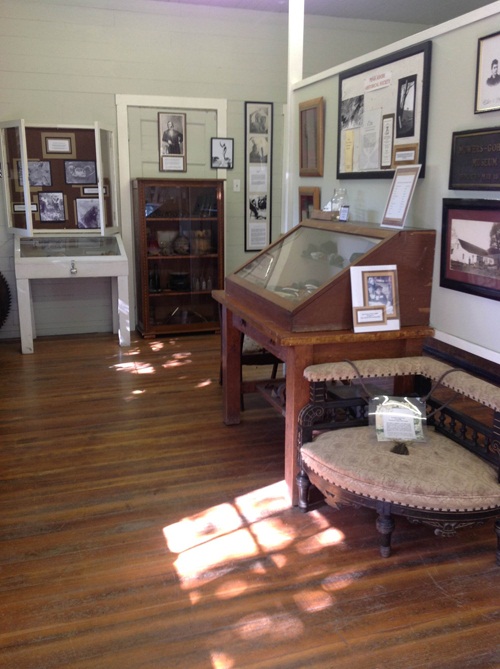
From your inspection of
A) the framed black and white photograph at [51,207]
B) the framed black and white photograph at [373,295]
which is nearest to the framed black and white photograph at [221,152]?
the framed black and white photograph at [51,207]

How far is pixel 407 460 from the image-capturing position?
238 cm

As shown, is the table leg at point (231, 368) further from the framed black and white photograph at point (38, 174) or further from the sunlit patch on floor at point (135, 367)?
the framed black and white photograph at point (38, 174)

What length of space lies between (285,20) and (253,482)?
16.5 ft

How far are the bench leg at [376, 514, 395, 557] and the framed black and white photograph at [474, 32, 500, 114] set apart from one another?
1.66m

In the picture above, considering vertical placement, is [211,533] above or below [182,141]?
below

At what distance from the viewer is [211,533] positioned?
105 inches

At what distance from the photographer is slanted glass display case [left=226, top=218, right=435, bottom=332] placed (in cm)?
276

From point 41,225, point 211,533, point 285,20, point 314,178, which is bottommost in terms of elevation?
point 211,533

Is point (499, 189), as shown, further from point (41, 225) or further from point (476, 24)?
point (41, 225)

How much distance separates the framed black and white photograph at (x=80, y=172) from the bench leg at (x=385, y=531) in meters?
4.42

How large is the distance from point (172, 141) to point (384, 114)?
3.44 m

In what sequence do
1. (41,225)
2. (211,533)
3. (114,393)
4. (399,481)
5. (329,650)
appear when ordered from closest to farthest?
(329,650) < (399,481) < (211,533) < (114,393) < (41,225)

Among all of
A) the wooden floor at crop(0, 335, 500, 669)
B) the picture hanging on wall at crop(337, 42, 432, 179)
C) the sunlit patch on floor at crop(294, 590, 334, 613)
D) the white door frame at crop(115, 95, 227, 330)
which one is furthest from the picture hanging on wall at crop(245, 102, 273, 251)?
the sunlit patch on floor at crop(294, 590, 334, 613)

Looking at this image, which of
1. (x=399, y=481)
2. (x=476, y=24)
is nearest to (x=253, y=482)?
(x=399, y=481)
